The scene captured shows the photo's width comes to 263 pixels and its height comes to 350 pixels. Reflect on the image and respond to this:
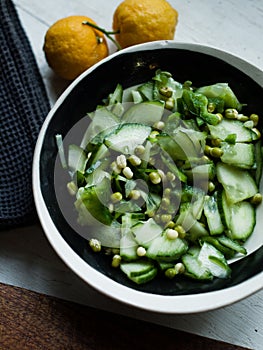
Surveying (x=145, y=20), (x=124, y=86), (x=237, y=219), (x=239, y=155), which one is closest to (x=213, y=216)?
(x=237, y=219)

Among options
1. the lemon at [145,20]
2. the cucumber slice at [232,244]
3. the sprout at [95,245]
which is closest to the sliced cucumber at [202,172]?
the cucumber slice at [232,244]

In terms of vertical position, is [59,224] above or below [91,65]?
below

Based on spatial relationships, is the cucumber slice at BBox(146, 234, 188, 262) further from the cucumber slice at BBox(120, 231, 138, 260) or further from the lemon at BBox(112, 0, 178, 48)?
the lemon at BBox(112, 0, 178, 48)

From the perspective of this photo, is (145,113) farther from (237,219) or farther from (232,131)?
(237,219)

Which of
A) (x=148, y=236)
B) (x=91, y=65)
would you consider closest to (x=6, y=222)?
(x=148, y=236)

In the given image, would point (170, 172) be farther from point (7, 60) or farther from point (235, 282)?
point (7, 60)

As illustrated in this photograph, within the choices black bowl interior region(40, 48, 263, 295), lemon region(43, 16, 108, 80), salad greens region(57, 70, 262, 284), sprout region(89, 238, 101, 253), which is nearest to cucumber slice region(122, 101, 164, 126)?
salad greens region(57, 70, 262, 284)

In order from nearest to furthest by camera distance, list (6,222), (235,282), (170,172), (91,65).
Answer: (235,282) → (170,172) → (6,222) → (91,65)

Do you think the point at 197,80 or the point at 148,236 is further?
the point at 197,80
